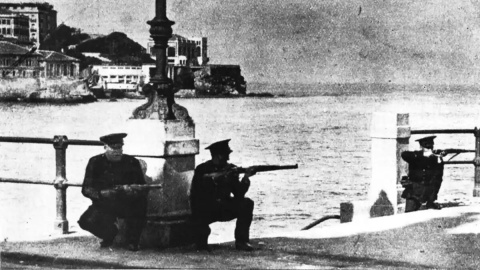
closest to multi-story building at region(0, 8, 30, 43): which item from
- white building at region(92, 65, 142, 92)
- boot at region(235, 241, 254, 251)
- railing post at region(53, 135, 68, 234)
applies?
railing post at region(53, 135, 68, 234)

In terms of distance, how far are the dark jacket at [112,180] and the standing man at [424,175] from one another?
483 centimetres

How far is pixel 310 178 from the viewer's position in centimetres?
4238

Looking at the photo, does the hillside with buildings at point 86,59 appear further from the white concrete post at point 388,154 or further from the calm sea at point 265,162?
the white concrete post at point 388,154

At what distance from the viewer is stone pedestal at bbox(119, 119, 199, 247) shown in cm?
836

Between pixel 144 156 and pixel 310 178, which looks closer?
pixel 144 156

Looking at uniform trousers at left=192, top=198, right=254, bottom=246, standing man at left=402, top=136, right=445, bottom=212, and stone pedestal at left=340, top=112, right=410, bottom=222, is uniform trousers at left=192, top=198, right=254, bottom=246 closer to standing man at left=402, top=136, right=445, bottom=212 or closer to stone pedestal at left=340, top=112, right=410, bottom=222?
standing man at left=402, top=136, right=445, bottom=212

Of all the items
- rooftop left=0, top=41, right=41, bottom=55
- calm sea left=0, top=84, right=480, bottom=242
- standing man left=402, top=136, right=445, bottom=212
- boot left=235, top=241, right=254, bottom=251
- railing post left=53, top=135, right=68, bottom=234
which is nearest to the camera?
boot left=235, top=241, right=254, bottom=251

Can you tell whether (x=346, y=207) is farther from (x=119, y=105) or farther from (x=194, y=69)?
(x=119, y=105)

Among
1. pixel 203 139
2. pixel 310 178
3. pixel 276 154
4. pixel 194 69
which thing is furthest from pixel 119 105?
pixel 310 178

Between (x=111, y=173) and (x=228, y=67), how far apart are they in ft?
411

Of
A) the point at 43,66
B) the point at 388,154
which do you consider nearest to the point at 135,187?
the point at 388,154

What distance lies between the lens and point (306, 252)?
325 inches

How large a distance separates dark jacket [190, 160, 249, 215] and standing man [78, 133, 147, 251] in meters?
0.49

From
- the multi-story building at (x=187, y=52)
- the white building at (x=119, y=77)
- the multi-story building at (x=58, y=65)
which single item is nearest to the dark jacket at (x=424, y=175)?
the multi-story building at (x=58, y=65)
